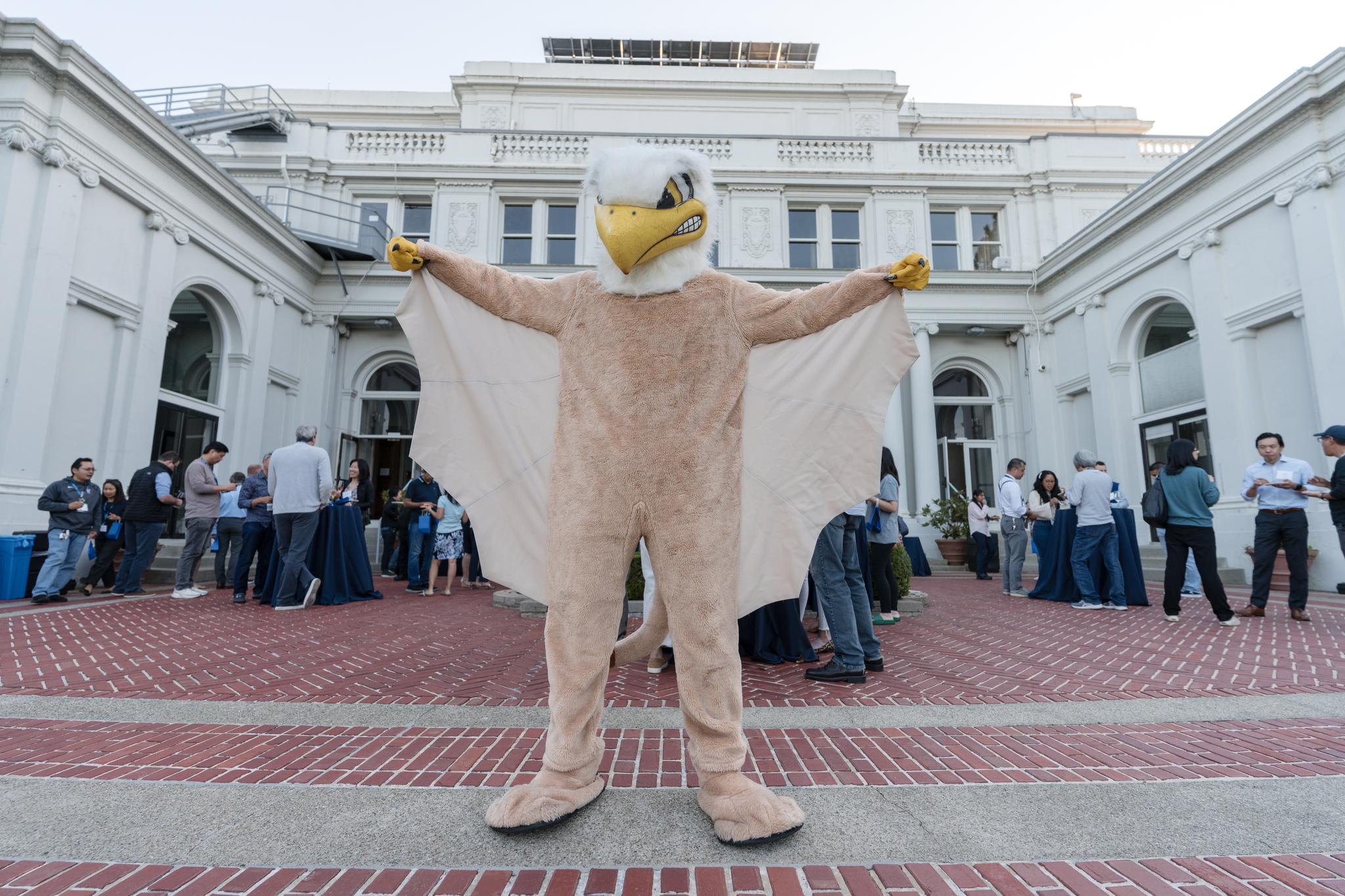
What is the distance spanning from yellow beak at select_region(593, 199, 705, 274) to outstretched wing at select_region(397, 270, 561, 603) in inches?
17.5

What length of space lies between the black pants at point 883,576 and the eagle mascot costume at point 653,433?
385 cm

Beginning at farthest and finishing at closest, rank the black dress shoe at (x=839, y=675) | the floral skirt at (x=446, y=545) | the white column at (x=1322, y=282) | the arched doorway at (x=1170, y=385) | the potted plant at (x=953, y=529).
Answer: the potted plant at (x=953, y=529) < the arched doorway at (x=1170, y=385) < the white column at (x=1322, y=282) < the floral skirt at (x=446, y=545) < the black dress shoe at (x=839, y=675)

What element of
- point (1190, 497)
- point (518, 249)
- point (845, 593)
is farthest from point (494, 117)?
point (845, 593)

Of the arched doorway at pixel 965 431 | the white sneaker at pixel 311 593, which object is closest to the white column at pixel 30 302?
the white sneaker at pixel 311 593

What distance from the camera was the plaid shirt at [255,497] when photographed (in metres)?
7.88

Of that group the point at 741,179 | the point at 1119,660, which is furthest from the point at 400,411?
the point at 1119,660

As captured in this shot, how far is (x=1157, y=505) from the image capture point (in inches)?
253

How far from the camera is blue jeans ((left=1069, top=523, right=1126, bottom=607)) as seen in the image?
7.64 m

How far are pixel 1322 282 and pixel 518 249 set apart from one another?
15.4m

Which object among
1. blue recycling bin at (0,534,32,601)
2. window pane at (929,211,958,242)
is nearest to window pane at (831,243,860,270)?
window pane at (929,211,958,242)

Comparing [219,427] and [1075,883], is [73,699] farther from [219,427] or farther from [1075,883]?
[219,427]

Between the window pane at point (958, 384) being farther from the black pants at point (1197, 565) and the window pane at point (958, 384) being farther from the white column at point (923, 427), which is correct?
the black pants at point (1197, 565)

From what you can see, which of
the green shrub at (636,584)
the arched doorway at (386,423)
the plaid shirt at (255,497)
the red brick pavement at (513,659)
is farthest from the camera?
the arched doorway at (386,423)

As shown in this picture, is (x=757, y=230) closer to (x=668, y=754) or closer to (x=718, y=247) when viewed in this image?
(x=718, y=247)
